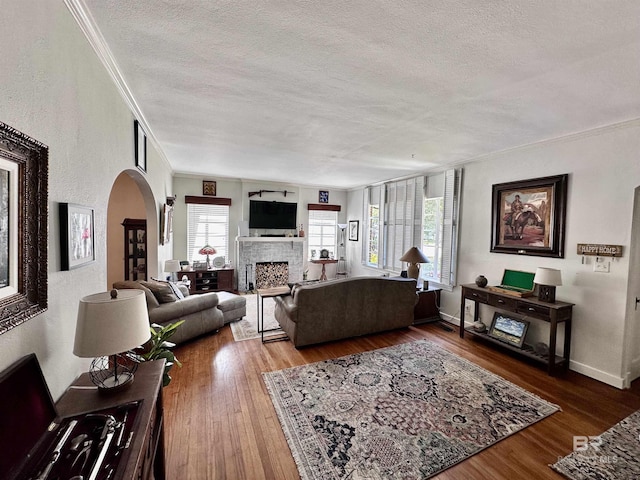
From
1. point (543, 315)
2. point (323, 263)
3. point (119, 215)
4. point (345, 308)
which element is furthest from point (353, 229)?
point (119, 215)

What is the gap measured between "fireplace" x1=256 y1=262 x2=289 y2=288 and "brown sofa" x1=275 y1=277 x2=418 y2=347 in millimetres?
2794

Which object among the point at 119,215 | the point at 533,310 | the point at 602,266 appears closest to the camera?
the point at 602,266

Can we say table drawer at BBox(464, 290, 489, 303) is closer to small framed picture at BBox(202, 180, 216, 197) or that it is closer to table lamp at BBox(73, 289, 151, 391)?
table lamp at BBox(73, 289, 151, 391)

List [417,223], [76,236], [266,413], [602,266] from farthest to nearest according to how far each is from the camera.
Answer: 1. [417,223]
2. [602,266]
3. [266,413]
4. [76,236]

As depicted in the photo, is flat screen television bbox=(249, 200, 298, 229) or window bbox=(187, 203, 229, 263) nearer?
window bbox=(187, 203, 229, 263)

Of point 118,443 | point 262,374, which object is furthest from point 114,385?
point 262,374

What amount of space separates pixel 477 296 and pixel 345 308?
1.87 metres

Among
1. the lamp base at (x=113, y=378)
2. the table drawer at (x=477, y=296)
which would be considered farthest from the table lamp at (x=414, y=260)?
the lamp base at (x=113, y=378)

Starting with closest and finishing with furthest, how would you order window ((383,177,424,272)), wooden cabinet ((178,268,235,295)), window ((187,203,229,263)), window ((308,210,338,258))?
1. window ((383,177,424,272))
2. wooden cabinet ((178,268,235,295))
3. window ((187,203,229,263))
4. window ((308,210,338,258))

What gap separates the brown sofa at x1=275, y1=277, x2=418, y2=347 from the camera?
11.6 feet

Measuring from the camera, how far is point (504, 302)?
353cm

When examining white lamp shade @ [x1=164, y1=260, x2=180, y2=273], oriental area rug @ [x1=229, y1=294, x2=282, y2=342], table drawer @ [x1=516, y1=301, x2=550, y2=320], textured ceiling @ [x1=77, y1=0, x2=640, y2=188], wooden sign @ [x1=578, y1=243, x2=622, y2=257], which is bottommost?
oriental area rug @ [x1=229, y1=294, x2=282, y2=342]

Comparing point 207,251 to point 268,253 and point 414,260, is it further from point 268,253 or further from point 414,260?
point 414,260

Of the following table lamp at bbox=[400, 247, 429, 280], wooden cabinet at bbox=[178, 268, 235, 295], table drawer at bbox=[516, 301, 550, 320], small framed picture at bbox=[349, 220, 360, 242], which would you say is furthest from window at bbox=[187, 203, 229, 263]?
table drawer at bbox=[516, 301, 550, 320]
